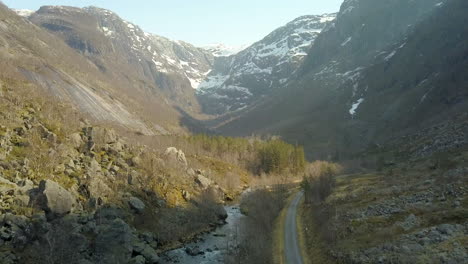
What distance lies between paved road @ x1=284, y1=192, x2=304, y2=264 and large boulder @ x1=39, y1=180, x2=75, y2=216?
35.3 metres

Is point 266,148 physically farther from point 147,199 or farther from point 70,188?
point 70,188

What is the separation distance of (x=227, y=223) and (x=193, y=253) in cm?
2448

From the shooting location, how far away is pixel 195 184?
113438 mm

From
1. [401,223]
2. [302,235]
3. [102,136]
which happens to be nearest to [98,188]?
Answer: [102,136]

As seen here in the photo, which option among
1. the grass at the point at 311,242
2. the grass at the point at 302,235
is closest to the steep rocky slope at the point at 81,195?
the grass at the point at 302,235

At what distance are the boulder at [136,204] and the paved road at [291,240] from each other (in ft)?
94.7

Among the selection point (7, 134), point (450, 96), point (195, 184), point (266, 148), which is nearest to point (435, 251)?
point (7, 134)

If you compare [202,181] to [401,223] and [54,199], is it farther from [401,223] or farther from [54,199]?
[401,223]

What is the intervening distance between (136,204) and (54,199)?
1995 centimetres

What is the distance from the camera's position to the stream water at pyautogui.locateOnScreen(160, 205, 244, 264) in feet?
212

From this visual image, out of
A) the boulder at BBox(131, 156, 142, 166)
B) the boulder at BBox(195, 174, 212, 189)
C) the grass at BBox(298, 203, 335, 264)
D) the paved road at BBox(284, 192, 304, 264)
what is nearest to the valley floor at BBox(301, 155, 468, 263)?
the grass at BBox(298, 203, 335, 264)

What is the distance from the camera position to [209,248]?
70.8 m

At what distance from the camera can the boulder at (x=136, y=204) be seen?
7900 cm

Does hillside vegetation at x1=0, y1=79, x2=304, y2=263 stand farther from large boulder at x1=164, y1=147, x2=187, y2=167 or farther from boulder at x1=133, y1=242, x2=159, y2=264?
large boulder at x1=164, y1=147, x2=187, y2=167
